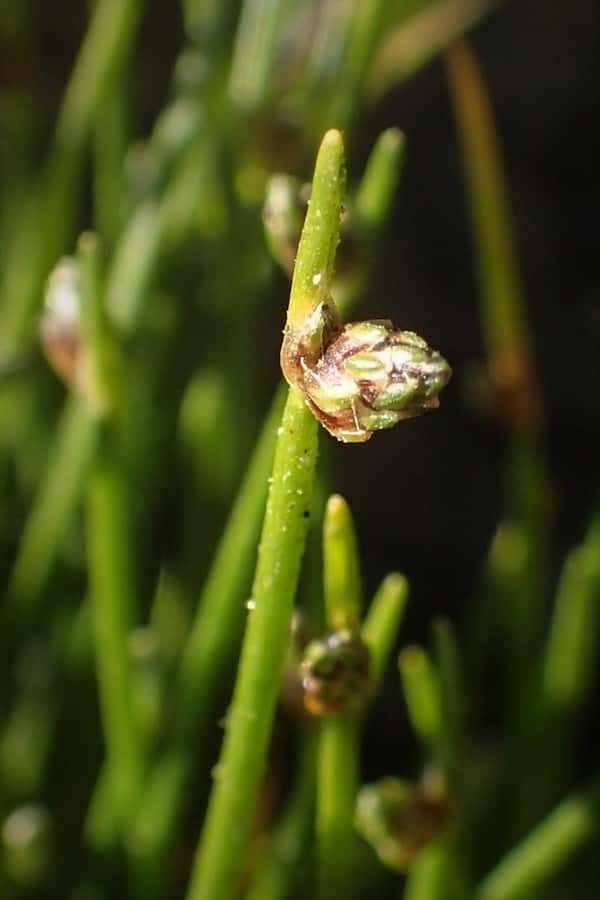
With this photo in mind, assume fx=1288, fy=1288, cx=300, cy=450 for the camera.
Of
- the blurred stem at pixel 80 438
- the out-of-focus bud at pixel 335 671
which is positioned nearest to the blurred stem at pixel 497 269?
the blurred stem at pixel 80 438

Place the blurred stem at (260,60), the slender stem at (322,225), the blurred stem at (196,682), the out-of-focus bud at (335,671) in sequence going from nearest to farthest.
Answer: the slender stem at (322,225)
the out-of-focus bud at (335,671)
the blurred stem at (196,682)
the blurred stem at (260,60)

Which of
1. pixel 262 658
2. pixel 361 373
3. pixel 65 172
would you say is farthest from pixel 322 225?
pixel 65 172

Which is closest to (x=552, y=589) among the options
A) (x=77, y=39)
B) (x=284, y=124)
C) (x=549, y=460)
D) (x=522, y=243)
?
(x=549, y=460)

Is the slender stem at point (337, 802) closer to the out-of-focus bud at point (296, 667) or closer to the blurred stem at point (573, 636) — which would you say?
the out-of-focus bud at point (296, 667)

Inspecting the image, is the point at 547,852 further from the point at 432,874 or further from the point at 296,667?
the point at 296,667

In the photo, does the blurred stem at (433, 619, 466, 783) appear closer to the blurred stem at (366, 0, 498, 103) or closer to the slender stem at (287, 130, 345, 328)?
the slender stem at (287, 130, 345, 328)

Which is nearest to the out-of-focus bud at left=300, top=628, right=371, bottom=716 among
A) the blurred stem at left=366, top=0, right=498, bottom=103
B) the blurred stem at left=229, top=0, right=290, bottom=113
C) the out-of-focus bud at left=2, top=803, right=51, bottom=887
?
the out-of-focus bud at left=2, top=803, right=51, bottom=887

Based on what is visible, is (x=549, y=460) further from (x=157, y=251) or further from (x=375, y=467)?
(x=157, y=251)
